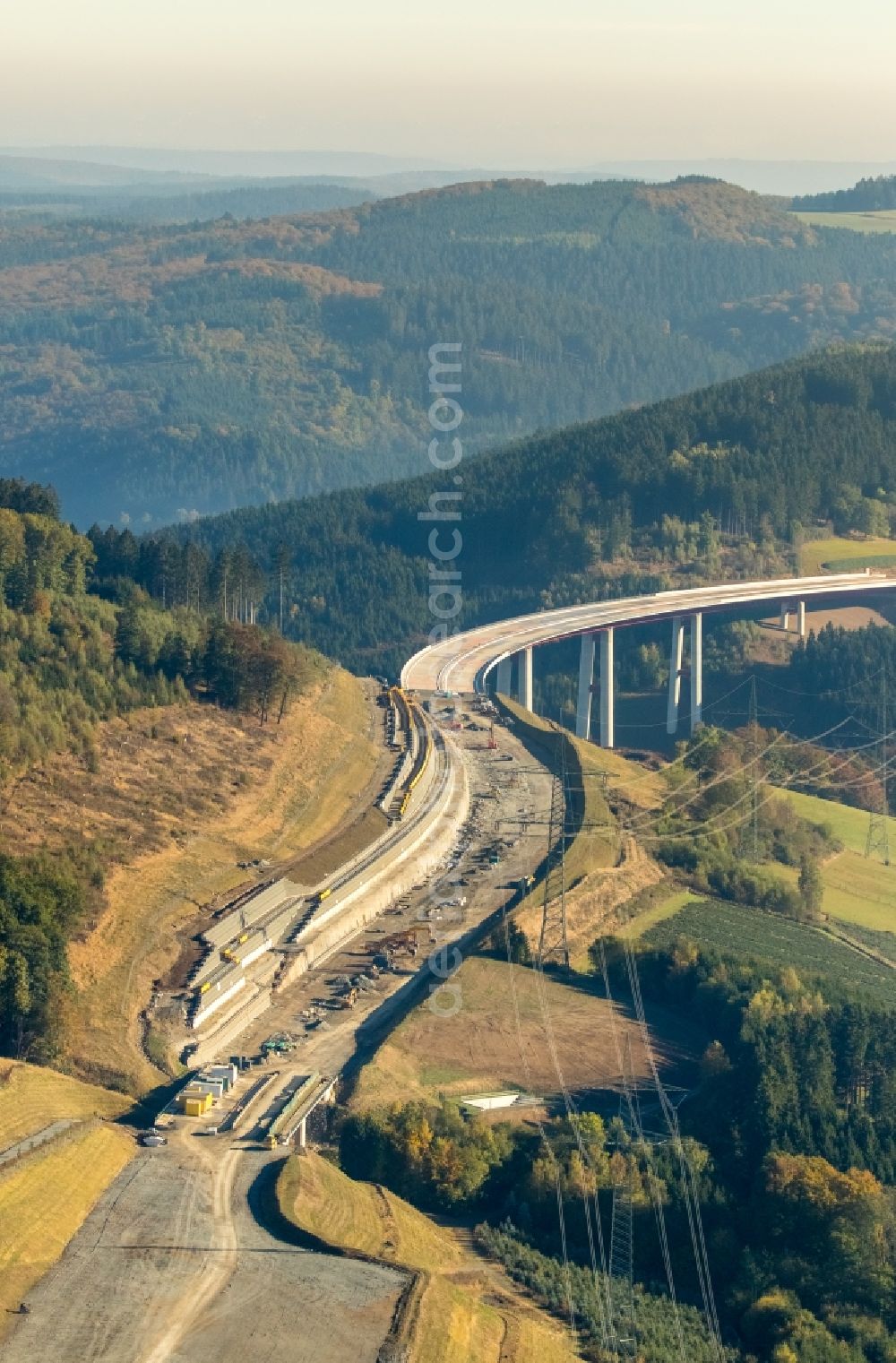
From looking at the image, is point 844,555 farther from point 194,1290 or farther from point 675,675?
point 194,1290

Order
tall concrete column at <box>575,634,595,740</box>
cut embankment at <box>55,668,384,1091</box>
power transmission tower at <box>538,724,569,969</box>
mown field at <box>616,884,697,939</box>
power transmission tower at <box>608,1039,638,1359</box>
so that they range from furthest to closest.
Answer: tall concrete column at <box>575,634,595,740</box>
mown field at <box>616,884,697,939</box>
power transmission tower at <box>538,724,569,969</box>
cut embankment at <box>55,668,384,1091</box>
power transmission tower at <box>608,1039,638,1359</box>

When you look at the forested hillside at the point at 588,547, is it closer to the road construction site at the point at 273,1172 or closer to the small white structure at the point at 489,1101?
the road construction site at the point at 273,1172

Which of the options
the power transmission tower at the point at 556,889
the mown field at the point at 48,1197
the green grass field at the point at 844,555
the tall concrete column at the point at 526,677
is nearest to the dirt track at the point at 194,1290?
the mown field at the point at 48,1197

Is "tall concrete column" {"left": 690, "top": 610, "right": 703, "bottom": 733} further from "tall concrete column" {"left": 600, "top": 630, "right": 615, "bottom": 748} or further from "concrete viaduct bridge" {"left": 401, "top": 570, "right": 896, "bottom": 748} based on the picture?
"tall concrete column" {"left": 600, "top": 630, "right": 615, "bottom": 748}

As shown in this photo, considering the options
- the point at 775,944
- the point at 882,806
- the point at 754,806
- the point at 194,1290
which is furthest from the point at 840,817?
the point at 194,1290

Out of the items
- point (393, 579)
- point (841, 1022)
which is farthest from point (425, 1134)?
point (393, 579)

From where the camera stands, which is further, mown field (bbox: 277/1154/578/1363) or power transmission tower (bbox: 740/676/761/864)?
power transmission tower (bbox: 740/676/761/864)

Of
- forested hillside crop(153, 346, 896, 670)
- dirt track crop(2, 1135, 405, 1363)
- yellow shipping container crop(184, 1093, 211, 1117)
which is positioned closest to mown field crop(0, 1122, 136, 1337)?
dirt track crop(2, 1135, 405, 1363)
